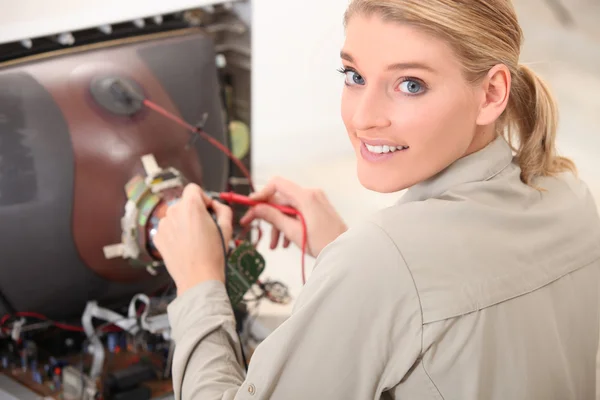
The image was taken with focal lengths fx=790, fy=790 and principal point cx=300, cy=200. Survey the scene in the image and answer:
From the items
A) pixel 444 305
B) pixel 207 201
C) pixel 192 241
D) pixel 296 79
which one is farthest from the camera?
pixel 296 79

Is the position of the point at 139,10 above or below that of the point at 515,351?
above

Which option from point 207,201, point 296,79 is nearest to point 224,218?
point 207,201

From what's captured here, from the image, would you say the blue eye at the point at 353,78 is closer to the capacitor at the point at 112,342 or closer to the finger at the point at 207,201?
the finger at the point at 207,201

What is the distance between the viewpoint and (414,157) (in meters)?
0.96

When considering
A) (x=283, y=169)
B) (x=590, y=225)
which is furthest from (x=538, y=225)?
(x=283, y=169)

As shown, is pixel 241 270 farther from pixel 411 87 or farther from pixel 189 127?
pixel 411 87

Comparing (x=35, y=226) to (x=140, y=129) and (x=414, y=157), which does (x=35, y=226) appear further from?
(x=414, y=157)

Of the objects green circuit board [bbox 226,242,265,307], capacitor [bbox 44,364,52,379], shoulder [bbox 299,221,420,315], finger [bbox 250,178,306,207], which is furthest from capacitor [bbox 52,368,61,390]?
shoulder [bbox 299,221,420,315]

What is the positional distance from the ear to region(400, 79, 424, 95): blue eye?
8 centimetres

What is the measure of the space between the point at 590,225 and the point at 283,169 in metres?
1.05

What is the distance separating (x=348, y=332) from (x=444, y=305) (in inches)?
4.3

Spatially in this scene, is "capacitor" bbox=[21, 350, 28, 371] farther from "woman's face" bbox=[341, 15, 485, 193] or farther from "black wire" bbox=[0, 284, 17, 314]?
"woman's face" bbox=[341, 15, 485, 193]

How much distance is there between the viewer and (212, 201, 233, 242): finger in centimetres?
130

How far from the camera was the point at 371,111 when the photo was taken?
946 mm
